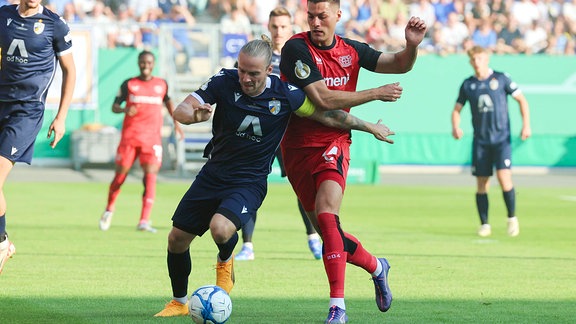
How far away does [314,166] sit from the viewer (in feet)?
26.5

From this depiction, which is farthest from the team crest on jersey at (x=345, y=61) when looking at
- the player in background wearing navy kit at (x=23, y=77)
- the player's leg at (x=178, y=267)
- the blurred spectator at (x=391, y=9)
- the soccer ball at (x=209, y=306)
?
the blurred spectator at (x=391, y=9)

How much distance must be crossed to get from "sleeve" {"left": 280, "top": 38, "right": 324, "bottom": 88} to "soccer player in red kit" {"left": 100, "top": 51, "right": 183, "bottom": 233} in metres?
7.06

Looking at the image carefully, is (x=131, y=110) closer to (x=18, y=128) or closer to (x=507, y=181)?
(x=507, y=181)

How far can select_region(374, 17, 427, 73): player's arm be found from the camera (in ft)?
26.3

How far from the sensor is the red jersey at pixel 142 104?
15.1 m

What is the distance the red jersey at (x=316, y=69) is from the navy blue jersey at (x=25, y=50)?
260 centimetres

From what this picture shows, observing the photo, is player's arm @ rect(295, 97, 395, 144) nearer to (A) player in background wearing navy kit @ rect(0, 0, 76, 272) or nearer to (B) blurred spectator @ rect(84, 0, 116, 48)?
(A) player in background wearing navy kit @ rect(0, 0, 76, 272)

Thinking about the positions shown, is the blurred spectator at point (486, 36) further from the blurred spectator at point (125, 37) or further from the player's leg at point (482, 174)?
the player's leg at point (482, 174)

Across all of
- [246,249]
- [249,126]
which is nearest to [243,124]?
[249,126]

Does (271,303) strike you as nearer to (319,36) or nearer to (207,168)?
(207,168)

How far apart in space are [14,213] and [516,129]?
52.2 feet

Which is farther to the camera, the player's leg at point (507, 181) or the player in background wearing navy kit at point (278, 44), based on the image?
the player's leg at point (507, 181)

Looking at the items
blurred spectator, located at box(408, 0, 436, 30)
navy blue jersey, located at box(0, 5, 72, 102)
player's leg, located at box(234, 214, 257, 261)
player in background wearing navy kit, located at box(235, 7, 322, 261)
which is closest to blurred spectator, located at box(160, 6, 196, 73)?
blurred spectator, located at box(408, 0, 436, 30)

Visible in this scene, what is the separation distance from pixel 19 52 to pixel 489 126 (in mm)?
7727
